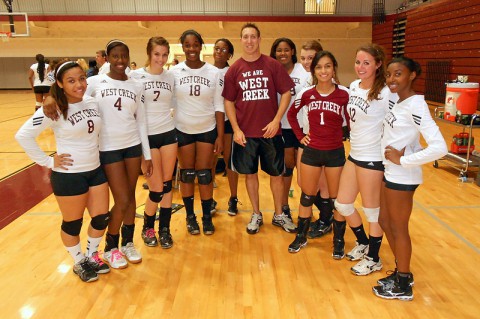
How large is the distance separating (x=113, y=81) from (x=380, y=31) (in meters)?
16.4

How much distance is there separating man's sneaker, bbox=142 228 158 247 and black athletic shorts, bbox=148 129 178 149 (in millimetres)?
810

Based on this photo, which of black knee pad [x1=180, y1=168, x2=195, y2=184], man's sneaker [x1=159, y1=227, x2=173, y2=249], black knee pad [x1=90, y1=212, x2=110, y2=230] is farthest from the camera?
black knee pad [x1=180, y1=168, x2=195, y2=184]

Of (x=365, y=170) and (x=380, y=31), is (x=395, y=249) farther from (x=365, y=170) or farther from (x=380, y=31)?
(x=380, y=31)

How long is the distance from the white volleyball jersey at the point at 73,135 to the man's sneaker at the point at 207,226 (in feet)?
4.54

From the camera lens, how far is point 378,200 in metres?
2.85

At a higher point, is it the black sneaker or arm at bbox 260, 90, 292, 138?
arm at bbox 260, 90, 292, 138

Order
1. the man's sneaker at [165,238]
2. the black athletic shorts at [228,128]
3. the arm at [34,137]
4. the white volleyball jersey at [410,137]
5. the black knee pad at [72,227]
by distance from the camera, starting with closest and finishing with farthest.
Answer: the white volleyball jersey at [410,137], the arm at [34,137], the black knee pad at [72,227], the man's sneaker at [165,238], the black athletic shorts at [228,128]

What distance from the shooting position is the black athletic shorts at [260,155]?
3574mm

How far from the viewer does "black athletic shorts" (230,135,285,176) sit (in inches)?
141

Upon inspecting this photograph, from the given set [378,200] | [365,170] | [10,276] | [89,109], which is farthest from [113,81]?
[378,200]

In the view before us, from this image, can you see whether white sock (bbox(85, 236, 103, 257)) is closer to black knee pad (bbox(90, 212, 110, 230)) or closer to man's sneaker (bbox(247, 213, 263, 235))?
black knee pad (bbox(90, 212, 110, 230))

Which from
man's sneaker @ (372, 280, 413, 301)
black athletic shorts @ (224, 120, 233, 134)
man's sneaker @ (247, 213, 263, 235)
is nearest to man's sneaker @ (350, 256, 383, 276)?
man's sneaker @ (372, 280, 413, 301)

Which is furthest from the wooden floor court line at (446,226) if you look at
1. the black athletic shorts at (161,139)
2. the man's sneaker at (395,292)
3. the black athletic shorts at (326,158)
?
the black athletic shorts at (161,139)

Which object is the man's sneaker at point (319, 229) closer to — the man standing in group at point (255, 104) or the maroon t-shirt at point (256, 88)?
the man standing in group at point (255, 104)
